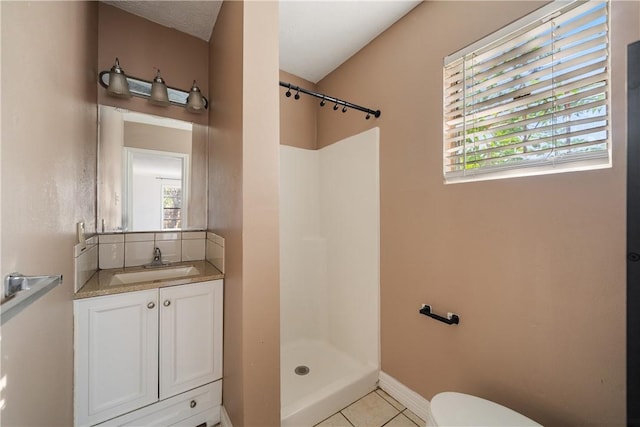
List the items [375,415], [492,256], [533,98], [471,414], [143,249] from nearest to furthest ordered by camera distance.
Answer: [471,414] → [533,98] → [492,256] → [375,415] → [143,249]

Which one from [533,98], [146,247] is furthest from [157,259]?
[533,98]

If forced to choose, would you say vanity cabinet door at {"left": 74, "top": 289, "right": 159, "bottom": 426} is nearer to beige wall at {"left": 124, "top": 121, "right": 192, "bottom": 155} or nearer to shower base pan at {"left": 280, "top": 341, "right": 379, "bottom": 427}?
shower base pan at {"left": 280, "top": 341, "right": 379, "bottom": 427}

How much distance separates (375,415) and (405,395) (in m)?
0.24

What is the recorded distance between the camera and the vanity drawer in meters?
1.28

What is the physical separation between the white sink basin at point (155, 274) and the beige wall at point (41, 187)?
413 mm

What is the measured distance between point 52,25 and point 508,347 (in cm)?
231

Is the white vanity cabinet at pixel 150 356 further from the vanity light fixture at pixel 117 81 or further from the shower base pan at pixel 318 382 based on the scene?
the vanity light fixture at pixel 117 81

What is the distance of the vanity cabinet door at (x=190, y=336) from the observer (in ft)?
4.48

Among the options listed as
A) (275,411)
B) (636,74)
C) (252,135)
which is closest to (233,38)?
(252,135)

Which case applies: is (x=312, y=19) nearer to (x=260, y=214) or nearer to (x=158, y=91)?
(x=158, y=91)

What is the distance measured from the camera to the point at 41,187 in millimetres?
801

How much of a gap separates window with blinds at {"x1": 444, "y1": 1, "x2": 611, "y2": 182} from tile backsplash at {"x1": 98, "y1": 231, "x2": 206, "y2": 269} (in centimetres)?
189

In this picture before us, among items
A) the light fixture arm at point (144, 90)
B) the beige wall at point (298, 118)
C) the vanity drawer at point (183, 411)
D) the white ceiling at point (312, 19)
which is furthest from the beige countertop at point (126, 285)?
the white ceiling at point (312, 19)

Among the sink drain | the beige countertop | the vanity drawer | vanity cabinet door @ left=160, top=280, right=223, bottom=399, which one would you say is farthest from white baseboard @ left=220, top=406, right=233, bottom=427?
the beige countertop
